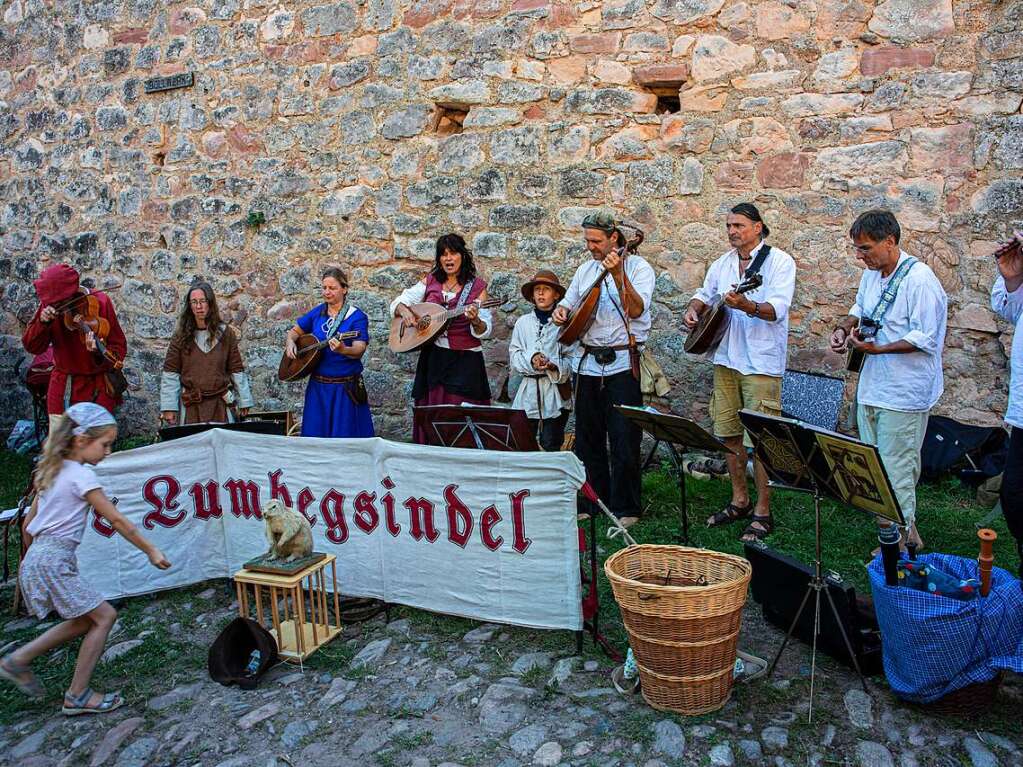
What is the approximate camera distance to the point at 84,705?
385 centimetres

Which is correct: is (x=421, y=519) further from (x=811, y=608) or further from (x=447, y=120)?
(x=447, y=120)

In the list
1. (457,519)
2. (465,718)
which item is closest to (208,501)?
(457,519)

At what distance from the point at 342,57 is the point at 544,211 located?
7.69 ft

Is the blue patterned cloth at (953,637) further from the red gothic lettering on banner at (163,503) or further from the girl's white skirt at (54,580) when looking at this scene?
the red gothic lettering on banner at (163,503)

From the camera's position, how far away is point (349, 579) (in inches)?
187

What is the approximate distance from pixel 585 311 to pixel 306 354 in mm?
2038

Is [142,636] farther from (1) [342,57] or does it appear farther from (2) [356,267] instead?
(1) [342,57]

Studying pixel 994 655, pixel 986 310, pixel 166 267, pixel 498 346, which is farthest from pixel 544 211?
pixel 994 655

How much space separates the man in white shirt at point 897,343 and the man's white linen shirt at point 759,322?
0.50 meters

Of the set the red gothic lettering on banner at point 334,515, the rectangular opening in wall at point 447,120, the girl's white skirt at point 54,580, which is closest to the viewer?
the girl's white skirt at point 54,580

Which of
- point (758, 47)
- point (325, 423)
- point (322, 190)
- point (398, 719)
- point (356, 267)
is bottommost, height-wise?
point (398, 719)

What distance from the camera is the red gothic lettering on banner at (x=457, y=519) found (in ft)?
14.1

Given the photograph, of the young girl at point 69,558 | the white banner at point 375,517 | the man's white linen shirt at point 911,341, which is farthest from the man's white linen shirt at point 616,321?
the young girl at point 69,558

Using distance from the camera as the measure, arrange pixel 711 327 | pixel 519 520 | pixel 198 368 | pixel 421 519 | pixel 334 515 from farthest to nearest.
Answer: pixel 198 368 → pixel 711 327 → pixel 334 515 → pixel 421 519 → pixel 519 520
